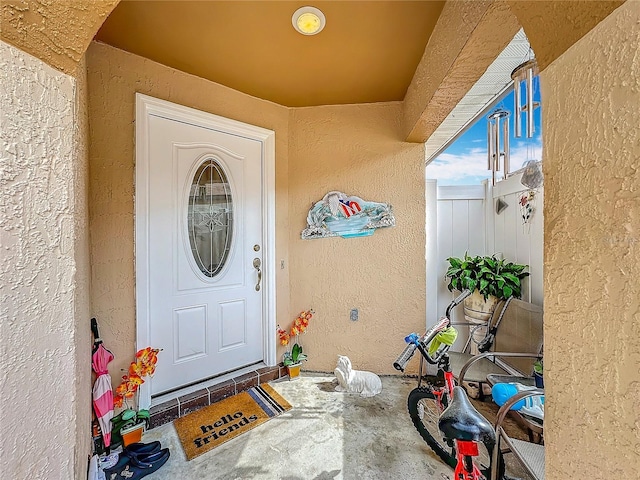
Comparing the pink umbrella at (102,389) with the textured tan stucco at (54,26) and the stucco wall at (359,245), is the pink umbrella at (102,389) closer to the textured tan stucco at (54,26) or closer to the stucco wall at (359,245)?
the stucco wall at (359,245)


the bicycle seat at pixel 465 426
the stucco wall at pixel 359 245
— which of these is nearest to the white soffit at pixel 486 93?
the stucco wall at pixel 359 245

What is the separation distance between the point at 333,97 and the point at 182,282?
6.41ft

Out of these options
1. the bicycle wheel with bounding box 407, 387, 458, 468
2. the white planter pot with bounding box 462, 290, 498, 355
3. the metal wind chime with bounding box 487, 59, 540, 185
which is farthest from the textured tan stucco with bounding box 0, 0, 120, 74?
the white planter pot with bounding box 462, 290, 498, 355

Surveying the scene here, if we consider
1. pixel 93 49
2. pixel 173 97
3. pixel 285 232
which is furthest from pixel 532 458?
pixel 93 49

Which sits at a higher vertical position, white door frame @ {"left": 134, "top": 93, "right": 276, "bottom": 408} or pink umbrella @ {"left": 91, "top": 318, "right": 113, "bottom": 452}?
white door frame @ {"left": 134, "top": 93, "right": 276, "bottom": 408}

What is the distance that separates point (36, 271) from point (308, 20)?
1696 mm

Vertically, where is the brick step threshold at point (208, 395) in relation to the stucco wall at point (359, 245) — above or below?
below

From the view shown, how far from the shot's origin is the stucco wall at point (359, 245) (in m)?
2.51

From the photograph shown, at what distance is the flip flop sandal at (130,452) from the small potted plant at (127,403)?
7 cm

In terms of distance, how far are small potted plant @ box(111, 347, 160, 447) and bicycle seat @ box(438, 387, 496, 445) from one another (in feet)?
5.64

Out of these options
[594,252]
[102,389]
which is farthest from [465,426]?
[102,389]

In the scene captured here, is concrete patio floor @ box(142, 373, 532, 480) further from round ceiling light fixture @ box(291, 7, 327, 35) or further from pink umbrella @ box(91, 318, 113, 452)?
round ceiling light fixture @ box(291, 7, 327, 35)

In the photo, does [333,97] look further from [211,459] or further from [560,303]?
[211,459]

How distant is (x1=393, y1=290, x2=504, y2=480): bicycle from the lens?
3.44ft
